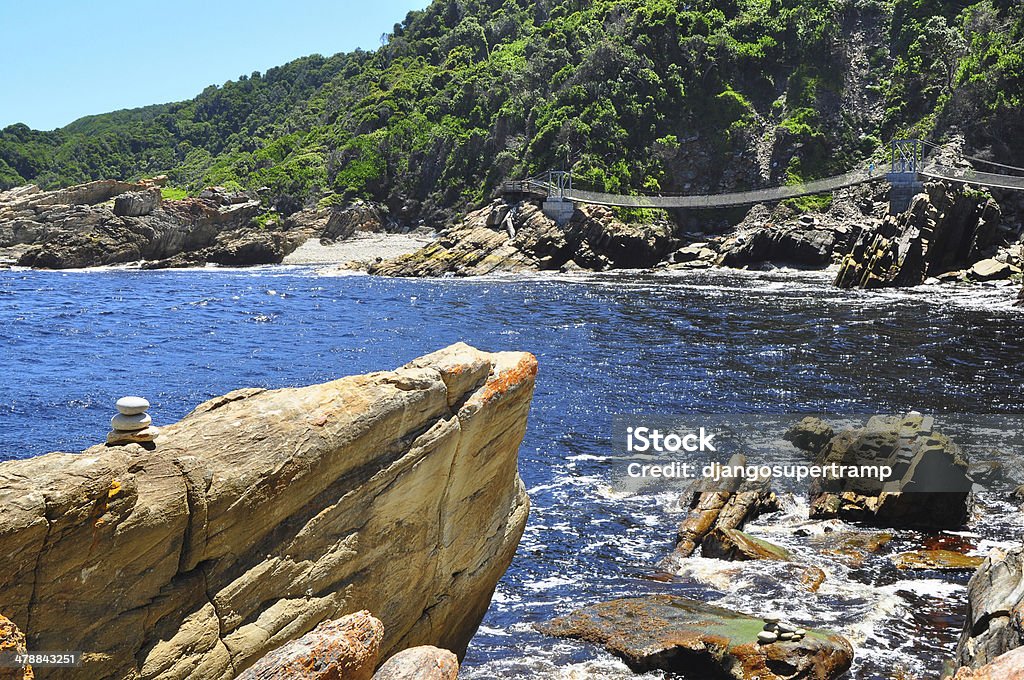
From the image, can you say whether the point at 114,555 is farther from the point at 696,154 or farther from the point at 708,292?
the point at 696,154

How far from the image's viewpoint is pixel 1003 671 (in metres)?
6.87

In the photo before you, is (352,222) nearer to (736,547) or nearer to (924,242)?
(924,242)

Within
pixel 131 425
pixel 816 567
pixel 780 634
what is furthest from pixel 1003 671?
pixel 816 567

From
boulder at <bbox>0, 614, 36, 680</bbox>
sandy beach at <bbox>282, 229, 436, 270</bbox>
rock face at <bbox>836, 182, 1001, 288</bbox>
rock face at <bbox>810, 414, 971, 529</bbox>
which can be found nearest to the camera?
boulder at <bbox>0, 614, 36, 680</bbox>

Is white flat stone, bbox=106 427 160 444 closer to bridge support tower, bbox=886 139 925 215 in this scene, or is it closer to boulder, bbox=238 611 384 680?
boulder, bbox=238 611 384 680

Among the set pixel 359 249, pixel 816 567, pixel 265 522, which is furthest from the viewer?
pixel 359 249

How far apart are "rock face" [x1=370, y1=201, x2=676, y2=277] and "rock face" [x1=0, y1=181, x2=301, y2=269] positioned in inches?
913

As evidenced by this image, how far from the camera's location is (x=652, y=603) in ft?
43.5

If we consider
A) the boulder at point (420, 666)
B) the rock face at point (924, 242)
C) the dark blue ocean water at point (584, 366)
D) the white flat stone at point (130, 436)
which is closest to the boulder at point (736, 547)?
the dark blue ocean water at point (584, 366)

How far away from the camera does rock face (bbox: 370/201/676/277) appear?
7350 centimetres

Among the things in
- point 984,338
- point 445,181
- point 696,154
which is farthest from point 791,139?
point 984,338

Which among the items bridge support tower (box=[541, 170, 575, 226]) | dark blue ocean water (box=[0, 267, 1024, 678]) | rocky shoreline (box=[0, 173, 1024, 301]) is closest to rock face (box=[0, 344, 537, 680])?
dark blue ocean water (box=[0, 267, 1024, 678])

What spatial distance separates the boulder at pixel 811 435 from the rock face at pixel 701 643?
377 inches

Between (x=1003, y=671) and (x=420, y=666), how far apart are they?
4.52 metres
